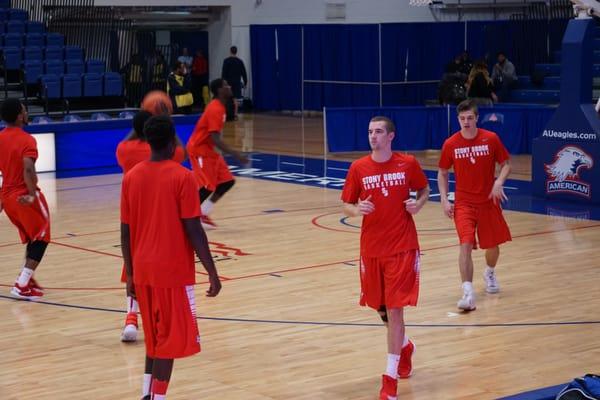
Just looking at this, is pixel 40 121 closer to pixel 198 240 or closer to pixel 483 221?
pixel 483 221

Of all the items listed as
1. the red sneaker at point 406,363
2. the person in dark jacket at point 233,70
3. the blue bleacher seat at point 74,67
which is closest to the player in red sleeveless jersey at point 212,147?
the red sneaker at point 406,363

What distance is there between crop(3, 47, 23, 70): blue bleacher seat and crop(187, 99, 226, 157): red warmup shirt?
12058 millimetres

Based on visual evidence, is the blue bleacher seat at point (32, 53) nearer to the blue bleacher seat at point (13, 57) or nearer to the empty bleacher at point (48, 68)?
the empty bleacher at point (48, 68)

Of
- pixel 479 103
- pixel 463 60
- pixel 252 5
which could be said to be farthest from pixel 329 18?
pixel 479 103

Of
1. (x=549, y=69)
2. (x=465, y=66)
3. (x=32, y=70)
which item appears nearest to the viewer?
(x=32, y=70)

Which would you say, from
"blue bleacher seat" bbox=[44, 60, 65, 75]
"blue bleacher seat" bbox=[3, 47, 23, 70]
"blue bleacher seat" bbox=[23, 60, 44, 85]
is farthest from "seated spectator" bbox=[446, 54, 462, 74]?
"blue bleacher seat" bbox=[3, 47, 23, 70]

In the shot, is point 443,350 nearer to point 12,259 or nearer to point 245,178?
point 12,259

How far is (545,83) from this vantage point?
27047mm

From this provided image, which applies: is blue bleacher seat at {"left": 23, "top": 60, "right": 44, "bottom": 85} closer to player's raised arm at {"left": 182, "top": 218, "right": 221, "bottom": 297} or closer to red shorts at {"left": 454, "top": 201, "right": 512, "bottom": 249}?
red shorts at {"left": 454, "top": 201, "right": 512, "bottom": 249}

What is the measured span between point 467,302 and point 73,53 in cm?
1719

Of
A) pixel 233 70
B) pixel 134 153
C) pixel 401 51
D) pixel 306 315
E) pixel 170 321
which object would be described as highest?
pixel 401 51

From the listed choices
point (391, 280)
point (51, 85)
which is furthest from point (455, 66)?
point (391, 280)

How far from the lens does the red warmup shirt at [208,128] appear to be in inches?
503

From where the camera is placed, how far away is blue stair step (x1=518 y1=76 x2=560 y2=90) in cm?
2680
